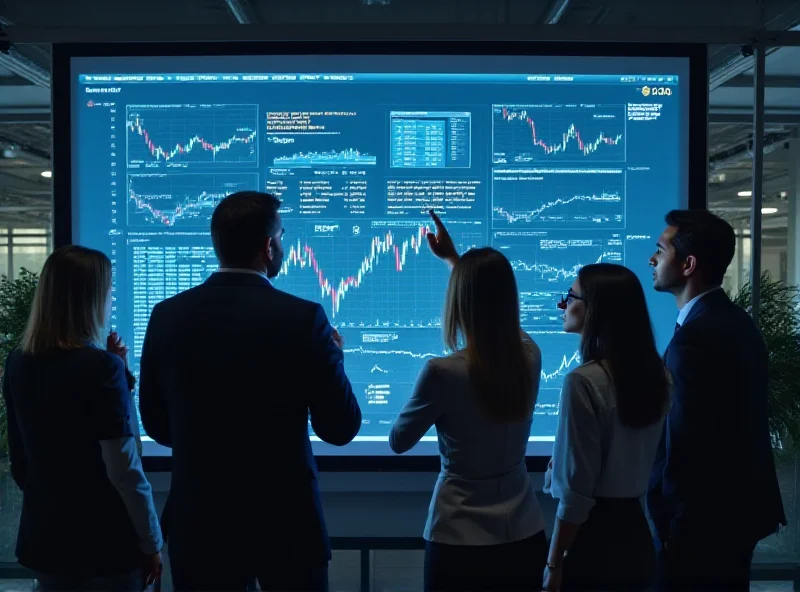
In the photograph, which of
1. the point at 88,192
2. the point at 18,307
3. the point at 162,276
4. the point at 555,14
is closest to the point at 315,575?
the point at 162,276

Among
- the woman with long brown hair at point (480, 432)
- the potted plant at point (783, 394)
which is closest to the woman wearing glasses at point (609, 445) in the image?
the woman with long brown hair at point (480, 432)

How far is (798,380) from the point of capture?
344cm

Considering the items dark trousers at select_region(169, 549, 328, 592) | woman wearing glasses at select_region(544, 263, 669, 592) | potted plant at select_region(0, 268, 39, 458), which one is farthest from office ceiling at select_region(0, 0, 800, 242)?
dark trousers at select_region(169, 549, 328, 592)

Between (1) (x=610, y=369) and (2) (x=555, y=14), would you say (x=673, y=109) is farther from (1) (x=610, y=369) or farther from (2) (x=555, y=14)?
(2) (x=555, y=14)

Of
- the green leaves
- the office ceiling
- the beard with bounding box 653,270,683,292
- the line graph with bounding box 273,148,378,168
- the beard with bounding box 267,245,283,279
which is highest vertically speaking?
the office ceiling

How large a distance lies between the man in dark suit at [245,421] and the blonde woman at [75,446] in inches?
6.0

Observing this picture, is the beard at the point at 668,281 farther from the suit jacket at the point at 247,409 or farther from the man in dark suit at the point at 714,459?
the suit jacket at the point at 247,409

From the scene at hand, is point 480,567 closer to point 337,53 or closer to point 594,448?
point 594,448

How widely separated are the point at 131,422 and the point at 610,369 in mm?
1274

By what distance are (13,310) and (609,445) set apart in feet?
9.85

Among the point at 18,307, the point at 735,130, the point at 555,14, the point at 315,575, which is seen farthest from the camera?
the point at 735,130

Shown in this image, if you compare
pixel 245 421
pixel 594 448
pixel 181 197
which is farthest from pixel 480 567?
pixel 181 197

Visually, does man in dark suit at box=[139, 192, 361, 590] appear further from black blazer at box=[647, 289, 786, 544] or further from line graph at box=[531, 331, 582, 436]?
line graph at box=[531, 331, 582, 436]

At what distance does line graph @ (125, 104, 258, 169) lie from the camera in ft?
8.65
